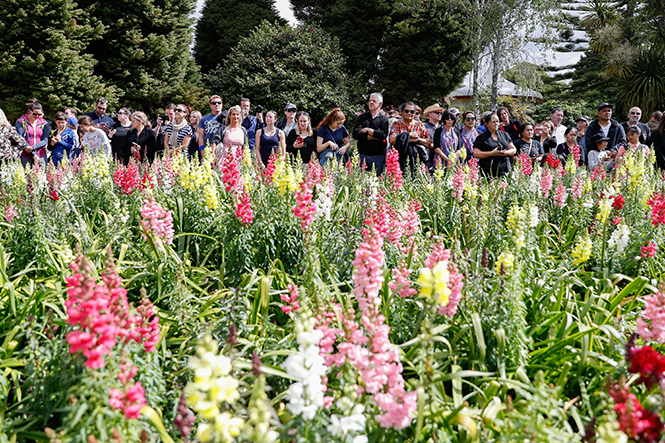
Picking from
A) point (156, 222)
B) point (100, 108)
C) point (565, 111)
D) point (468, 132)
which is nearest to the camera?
point (156, 222)

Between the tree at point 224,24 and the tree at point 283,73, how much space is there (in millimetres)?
8259

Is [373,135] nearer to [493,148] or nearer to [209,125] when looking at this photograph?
[493,148]

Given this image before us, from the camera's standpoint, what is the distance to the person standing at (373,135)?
26.0 ft

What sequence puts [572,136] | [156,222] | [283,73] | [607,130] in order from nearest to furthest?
1. [156,222]
2. [607,130]
3. [572,136]
4. [283,73]

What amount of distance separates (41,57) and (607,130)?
18044mm

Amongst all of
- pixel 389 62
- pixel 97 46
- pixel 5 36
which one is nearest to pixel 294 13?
pixel 389 62

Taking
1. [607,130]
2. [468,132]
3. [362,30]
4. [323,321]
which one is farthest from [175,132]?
[362,30]

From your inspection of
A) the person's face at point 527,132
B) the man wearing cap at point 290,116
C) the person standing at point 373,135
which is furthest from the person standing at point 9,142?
the person's face at point 527,132

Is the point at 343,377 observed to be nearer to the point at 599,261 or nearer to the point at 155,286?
the point at 155,286

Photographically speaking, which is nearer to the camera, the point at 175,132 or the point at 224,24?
the point at 175,132

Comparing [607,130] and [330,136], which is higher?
[330,136]

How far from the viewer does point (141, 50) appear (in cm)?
2155

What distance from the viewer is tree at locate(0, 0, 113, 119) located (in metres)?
18.0

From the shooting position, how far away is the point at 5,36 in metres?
18.1
